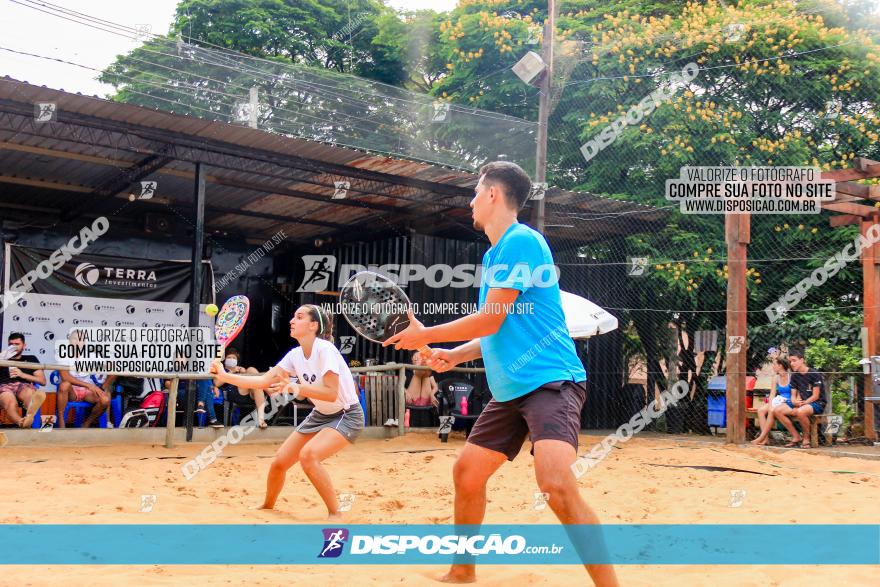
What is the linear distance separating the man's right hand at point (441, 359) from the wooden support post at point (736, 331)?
8.59 metres

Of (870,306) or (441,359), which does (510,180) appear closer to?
(441,359)

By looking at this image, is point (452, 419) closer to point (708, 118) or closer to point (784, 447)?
point (784, 447)

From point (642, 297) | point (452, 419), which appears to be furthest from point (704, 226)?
point (452, 419)

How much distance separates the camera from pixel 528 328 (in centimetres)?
367

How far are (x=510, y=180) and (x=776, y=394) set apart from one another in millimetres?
9750

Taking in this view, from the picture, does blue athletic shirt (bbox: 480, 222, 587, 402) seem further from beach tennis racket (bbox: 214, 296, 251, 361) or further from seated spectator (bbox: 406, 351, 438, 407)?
seated spectator (bbox: 406, 351, 438, 407)

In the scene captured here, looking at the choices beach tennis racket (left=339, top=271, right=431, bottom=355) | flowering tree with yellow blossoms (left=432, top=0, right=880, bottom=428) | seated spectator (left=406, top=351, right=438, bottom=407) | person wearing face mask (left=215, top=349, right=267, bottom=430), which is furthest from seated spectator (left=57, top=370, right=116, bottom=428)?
flowering tree with yellow blossoms (left=432, top=0, right=880, bottom=428)

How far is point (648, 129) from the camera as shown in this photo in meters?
14.7

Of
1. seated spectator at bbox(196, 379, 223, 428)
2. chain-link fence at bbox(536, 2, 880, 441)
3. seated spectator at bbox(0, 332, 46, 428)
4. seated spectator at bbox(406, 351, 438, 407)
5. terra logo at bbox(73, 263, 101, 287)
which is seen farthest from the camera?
terra logo at bbox(73, 263, 101, 287)

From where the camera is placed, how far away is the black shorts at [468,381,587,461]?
11.5ft

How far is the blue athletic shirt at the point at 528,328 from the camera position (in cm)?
360

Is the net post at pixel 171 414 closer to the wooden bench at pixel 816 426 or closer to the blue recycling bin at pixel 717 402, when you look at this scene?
the wooden bench at pixel 816 426

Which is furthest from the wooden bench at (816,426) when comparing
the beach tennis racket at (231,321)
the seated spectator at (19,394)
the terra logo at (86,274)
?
the terra logo at (86,274)

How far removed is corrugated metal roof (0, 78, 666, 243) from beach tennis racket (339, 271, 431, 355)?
7.18 m
